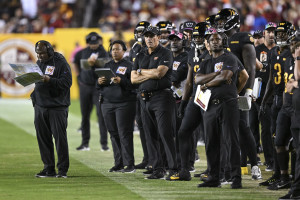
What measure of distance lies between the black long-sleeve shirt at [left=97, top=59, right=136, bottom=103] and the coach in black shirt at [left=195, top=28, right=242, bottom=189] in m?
2.10

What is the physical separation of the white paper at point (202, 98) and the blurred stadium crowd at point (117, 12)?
14553 mm

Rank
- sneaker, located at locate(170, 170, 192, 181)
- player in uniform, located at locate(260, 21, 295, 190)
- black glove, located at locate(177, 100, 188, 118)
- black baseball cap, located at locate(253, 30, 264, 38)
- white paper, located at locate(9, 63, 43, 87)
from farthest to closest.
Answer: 1. black baseball cap, located at locate(253, 30, 264, 38)
2. black glove, located at locate(177, 100, 188, 118)
3. sneaker, located at locate(170, 170, 192, 181)
4. white paper, located at locate(9, 63, 43, 87)
5. player in uniform, located at locate(260, 21, 295, 190)

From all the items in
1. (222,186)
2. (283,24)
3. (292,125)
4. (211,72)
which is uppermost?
(283,24)

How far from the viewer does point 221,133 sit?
9586 mm

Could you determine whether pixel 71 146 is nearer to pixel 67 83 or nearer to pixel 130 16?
pixel 67 83

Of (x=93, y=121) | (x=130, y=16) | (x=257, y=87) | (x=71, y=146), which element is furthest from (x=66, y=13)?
(x=257, y=87)

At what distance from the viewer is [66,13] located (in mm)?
29812

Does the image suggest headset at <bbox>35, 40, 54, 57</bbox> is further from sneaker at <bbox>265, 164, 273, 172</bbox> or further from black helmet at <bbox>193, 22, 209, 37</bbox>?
sneaker at <bbox>265, 164, 273, 172</bbox>

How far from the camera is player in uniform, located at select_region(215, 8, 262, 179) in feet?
34.2

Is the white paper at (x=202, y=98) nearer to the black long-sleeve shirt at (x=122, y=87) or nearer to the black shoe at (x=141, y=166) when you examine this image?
the black long-sleeve shirt at (x=122, y=87)

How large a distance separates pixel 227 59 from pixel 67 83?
2.43 meters

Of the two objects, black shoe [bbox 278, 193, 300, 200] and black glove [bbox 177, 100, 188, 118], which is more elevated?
black glove [bbox 177, 100, 188, 118]

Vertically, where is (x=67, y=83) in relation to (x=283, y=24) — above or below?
below

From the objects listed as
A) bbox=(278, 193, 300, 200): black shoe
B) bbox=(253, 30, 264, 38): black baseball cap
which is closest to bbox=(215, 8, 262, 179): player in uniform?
bbox=(278, 193, 300, 200): black shoe
